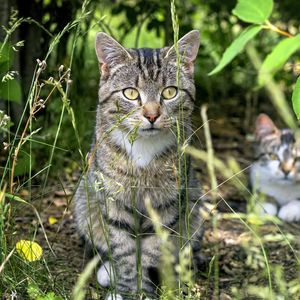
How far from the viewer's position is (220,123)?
19.4 ft

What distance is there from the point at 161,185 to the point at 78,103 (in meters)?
1.71

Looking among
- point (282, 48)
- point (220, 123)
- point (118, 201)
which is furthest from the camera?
point (220, 123)

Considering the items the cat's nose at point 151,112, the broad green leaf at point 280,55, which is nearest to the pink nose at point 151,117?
the cat's nose at point 151,112

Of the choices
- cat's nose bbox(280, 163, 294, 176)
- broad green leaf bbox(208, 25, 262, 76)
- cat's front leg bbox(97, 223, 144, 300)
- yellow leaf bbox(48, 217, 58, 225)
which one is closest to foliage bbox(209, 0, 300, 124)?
broad green leaf bbox(208, 25, 262, 76)

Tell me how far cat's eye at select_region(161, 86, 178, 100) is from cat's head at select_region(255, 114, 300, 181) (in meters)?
1.44

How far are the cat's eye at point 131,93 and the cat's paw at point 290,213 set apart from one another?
1.62m

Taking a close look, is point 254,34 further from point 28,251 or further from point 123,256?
point 123,256

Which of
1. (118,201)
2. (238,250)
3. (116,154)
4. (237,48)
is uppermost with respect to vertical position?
(237,48)

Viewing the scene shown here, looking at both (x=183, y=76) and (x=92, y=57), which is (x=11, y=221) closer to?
(x=183, y=76)

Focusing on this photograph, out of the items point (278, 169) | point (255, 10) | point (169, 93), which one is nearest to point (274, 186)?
point (278, 169)

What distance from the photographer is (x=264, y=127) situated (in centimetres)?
458

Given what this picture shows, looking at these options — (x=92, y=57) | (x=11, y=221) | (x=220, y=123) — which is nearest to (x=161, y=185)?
(x=11, y=221)

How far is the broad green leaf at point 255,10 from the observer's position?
2.01m

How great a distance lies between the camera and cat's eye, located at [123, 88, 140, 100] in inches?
124
